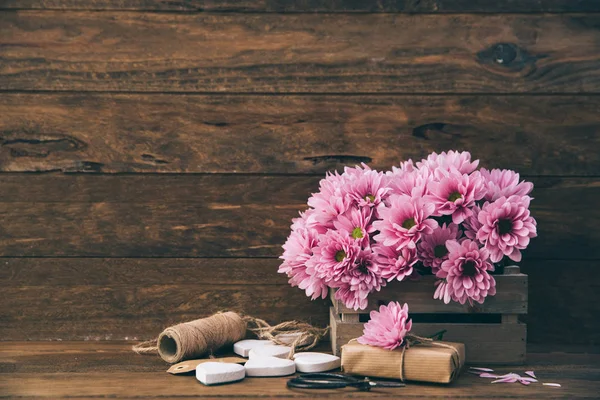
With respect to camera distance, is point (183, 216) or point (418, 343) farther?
point (183, 216)

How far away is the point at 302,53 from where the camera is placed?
1.59m

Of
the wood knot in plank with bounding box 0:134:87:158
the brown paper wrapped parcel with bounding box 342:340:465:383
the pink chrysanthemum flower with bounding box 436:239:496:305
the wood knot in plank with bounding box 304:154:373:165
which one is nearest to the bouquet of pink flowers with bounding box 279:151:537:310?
the pink chrysanthemum flower with bounding box 436:239:496:305

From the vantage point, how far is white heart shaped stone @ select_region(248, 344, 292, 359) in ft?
4.37

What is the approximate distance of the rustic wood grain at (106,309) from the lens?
1.60 m

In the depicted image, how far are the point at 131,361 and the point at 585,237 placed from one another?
0.95 meters

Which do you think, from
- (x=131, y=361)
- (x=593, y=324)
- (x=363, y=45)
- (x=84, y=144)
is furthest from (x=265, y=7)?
(x=593, y=324)

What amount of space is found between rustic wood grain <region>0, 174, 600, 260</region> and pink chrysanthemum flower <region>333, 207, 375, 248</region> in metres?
0.28

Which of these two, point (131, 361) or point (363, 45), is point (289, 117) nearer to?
point (363, 45)

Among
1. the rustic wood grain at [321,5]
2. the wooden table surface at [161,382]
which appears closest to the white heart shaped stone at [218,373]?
the wooden table surface at [161,382]

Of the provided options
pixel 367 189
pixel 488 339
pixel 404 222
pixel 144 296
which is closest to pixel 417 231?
pixel 404 222

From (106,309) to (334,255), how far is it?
1.85 feet

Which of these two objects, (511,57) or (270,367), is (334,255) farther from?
(511,57)

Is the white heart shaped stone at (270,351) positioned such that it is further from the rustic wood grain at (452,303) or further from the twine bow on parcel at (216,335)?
the rustic wood grain at (452,303)

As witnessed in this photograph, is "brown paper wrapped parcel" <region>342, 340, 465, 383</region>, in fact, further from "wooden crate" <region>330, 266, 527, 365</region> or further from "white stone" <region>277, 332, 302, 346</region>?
"white stone" <region>277, 332, 302, 346</region>
